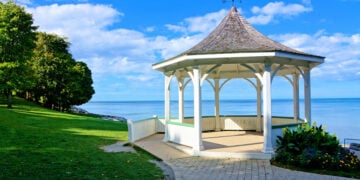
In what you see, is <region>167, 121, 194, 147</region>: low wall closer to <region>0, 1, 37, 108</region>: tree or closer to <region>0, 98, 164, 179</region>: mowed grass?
<region>0, 98, 164, 179</region>: mowed grass

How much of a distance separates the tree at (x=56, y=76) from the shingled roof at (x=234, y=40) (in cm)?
2827

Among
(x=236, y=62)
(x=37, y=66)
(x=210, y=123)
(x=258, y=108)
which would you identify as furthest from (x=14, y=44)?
(x=236, y=62)

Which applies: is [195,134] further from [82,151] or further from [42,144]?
[42,144]

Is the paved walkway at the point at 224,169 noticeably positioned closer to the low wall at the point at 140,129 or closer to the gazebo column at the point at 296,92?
the low wall at the point at 140,129

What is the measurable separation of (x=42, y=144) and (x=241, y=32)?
7.67m

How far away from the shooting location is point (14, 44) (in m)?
27.7

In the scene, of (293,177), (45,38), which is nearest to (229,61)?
(293,177)

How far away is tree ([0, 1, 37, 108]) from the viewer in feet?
86.1

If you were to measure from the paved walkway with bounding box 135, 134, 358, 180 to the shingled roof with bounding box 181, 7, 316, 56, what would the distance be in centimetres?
303

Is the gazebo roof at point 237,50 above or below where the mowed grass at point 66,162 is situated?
above

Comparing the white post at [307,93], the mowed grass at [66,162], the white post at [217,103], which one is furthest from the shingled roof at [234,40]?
the white post at [217,103]

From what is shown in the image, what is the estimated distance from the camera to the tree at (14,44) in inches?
1033

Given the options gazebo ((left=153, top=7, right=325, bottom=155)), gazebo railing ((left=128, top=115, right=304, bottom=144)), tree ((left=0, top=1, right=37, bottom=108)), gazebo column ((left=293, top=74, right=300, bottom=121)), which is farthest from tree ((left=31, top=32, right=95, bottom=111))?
gazebo column ((left=293, top=74, right=300, bottom=121))

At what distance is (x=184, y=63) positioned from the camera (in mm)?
10594
